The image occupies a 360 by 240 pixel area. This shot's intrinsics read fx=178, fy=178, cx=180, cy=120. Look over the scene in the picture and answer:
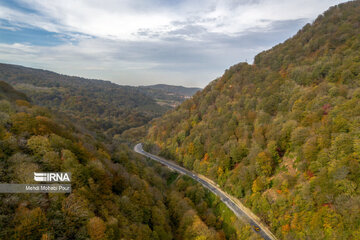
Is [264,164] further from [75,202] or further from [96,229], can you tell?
[75,202]

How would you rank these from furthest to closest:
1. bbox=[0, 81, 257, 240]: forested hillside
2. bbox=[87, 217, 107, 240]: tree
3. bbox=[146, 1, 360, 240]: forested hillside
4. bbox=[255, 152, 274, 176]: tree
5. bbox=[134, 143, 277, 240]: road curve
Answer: bbox=[255, 152, 274, 176]: tree → bbox=[134, 143, 277, 240]: road curve → bbox=[146, 1, 360, 240]: forested hillside → bbox=[87, 217, 107, 240]: tree → bbox=[0, 81, 257, 240]: forested hillside

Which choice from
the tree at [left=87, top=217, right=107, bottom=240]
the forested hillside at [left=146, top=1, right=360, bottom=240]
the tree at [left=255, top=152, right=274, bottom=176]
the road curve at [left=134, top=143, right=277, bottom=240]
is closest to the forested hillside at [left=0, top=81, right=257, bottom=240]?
the tree at [left=87, top=217, right=107, bottom=240]

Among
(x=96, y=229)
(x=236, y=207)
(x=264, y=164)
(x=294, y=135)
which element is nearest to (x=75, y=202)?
(x=96, y=229)

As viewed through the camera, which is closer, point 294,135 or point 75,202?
point 75,202

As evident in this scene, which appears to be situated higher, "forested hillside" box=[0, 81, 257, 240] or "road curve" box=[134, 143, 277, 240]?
"forested hillside" box=[0, 81, 257, 240]

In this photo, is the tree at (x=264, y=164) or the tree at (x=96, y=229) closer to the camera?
the tree at (x=96, y=229)

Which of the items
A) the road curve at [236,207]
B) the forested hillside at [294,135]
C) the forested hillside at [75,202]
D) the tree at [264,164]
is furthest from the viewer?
the tree at [264,164]

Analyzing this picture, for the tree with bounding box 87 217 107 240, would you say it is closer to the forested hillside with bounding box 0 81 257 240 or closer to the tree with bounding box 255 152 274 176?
the forested hillside with bounding box 0 81 257 240

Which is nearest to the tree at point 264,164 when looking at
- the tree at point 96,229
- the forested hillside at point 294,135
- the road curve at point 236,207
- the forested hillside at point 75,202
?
the forested hillside at point 294,135

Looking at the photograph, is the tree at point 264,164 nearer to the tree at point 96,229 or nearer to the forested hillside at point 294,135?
the forested hillside at point 294,135
